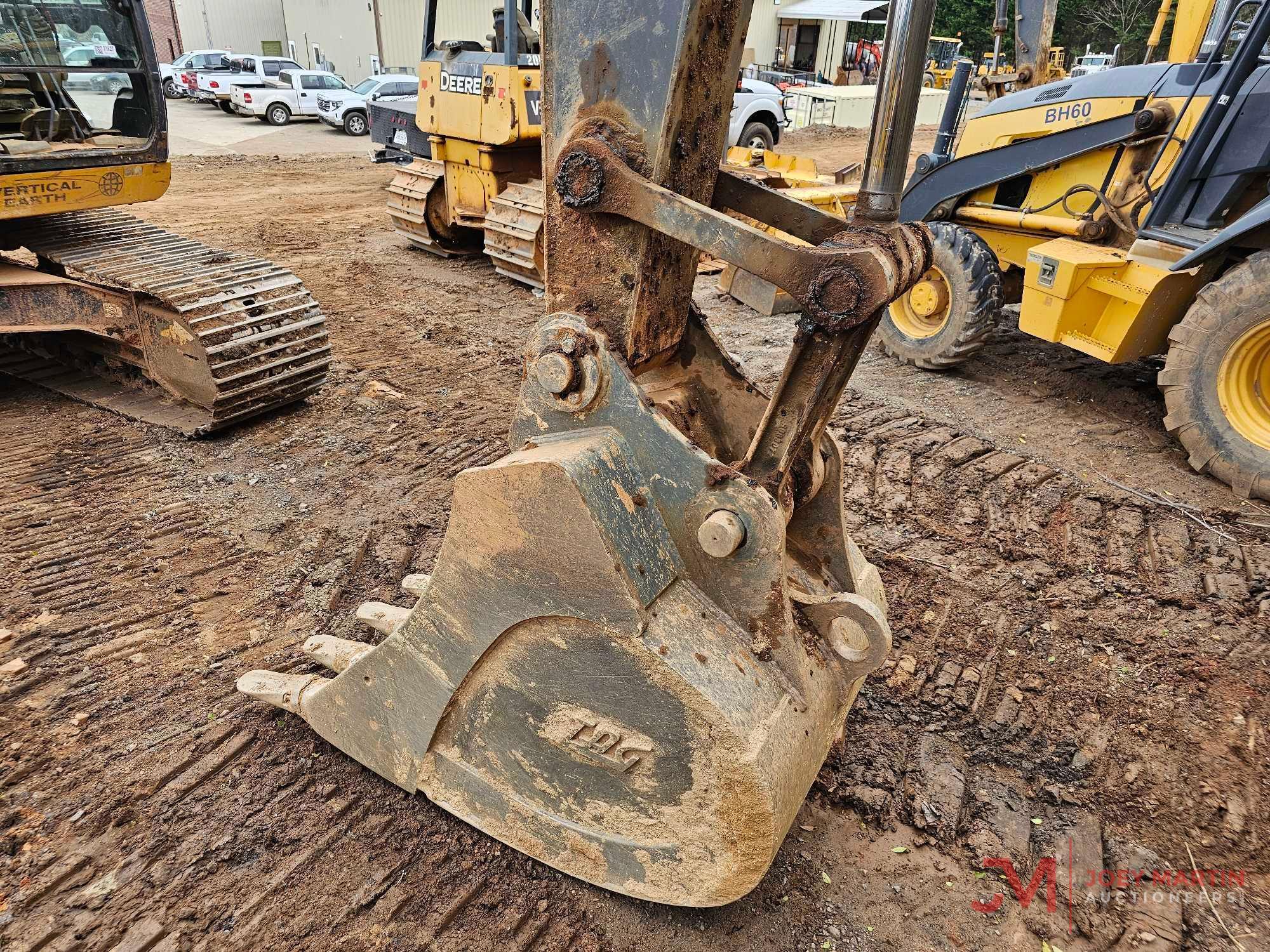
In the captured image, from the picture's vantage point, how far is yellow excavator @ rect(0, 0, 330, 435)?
179 inches

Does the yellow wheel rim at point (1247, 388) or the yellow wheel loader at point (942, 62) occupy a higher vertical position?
the yellow wheel loader at point (942, 62)

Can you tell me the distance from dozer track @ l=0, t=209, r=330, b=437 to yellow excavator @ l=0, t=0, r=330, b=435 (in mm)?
10

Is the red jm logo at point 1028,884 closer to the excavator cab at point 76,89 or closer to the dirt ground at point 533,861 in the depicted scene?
the dirt ground at point 533,861

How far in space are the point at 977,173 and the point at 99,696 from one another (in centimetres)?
659

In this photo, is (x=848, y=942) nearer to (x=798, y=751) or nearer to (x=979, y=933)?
(x=979, y=933)

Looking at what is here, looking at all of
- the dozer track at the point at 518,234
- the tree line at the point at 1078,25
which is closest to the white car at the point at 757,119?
the dozer track at the point at 518,234

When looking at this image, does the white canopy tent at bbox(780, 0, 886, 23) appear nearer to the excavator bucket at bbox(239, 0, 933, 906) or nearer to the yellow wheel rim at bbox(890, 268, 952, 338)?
the yellow wheel rim at bbox(890, 268, 952, 338)

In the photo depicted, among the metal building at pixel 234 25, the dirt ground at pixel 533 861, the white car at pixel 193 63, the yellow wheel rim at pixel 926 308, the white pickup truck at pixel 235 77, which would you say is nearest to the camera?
the dirt ground at pixel 533 861

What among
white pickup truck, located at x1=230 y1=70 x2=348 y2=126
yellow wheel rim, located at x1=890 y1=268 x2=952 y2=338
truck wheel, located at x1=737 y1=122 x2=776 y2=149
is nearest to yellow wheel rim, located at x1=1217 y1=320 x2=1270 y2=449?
yellow wheel rim, located at x1=890 y1=268 x2=952 y2=338

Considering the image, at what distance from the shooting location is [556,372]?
6.22 ft

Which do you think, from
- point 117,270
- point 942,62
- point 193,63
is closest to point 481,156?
point 117,270

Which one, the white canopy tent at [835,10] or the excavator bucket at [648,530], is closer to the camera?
the excavator bucket at [648,530]

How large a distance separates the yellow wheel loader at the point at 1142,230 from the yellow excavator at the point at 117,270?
3883 millimetres

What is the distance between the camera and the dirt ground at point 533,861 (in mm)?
2205
